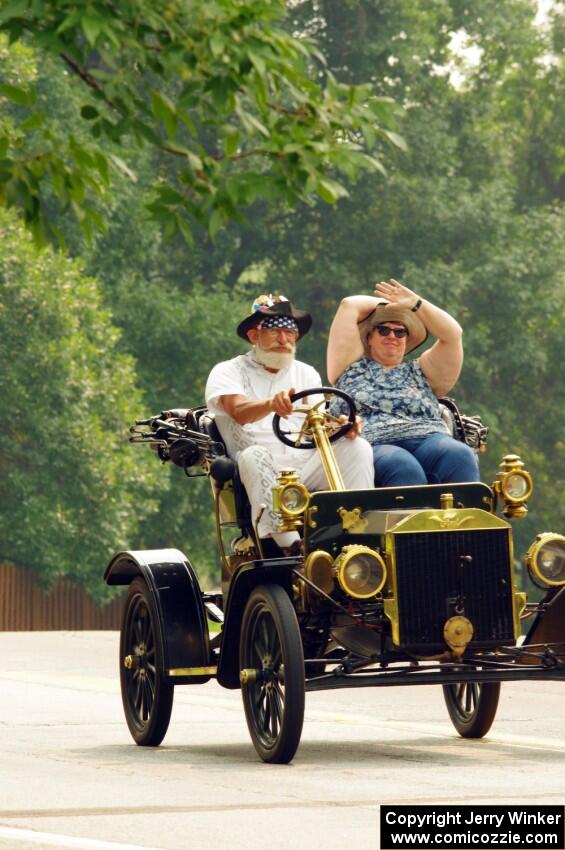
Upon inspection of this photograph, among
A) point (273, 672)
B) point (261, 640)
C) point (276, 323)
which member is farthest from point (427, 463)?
point (273, 672)

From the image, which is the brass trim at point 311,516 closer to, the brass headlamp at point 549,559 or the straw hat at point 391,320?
the brass headlamp at point 549,559

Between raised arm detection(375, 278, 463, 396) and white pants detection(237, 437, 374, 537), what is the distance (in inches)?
35.3

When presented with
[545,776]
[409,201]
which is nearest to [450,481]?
[545,776]

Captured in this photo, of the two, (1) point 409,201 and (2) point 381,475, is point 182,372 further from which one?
(2) point 381,475

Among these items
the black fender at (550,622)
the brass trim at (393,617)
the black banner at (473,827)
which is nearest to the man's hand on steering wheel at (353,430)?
the brass trim at (393,617)

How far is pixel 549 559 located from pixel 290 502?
52.1 inches

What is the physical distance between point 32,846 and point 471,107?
40.8m

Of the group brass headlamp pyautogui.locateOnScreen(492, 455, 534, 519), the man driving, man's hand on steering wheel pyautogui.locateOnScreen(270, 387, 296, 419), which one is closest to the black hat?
the man driving

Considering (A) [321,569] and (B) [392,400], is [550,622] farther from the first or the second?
(B) [392,400]

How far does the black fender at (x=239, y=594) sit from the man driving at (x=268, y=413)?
10.4 inches

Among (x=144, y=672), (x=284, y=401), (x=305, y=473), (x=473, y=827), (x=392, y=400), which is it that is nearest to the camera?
(x=473, y=827)

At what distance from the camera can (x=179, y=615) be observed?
33.8ft

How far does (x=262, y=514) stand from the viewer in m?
9.95

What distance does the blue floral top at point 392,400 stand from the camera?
1043 centimetres
